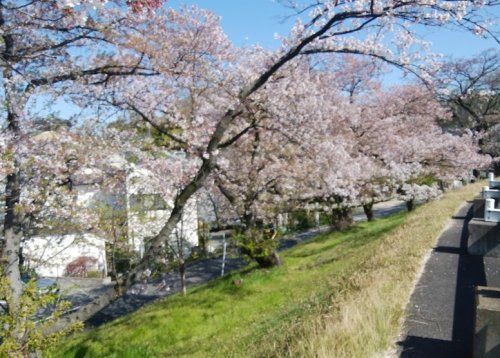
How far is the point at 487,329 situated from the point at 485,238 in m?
3.14

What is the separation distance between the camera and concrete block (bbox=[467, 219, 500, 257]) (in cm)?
539

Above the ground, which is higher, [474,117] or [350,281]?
[474,117]

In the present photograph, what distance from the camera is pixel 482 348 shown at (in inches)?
112

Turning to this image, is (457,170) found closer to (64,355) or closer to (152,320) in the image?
(152,320)

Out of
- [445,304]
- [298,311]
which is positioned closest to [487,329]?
[445,304]

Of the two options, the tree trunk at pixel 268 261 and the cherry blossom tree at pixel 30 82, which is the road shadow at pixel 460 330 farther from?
the tree trunk at pixel 268 261

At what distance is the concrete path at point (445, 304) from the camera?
3465 millimetres

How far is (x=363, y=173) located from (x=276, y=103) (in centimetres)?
769

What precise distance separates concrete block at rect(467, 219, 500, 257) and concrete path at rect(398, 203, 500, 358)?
0.20 m

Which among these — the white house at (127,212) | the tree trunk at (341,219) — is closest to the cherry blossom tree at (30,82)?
the white house at (127,212)

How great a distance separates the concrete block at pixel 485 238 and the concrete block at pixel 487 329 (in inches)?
110

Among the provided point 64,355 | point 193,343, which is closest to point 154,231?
point 64,355

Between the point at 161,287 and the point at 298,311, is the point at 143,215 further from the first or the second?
the point at 298,311

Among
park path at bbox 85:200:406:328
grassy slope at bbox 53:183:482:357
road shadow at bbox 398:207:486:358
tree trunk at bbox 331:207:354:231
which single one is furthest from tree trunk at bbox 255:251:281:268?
road shadow at bbox 398:207:486:358
